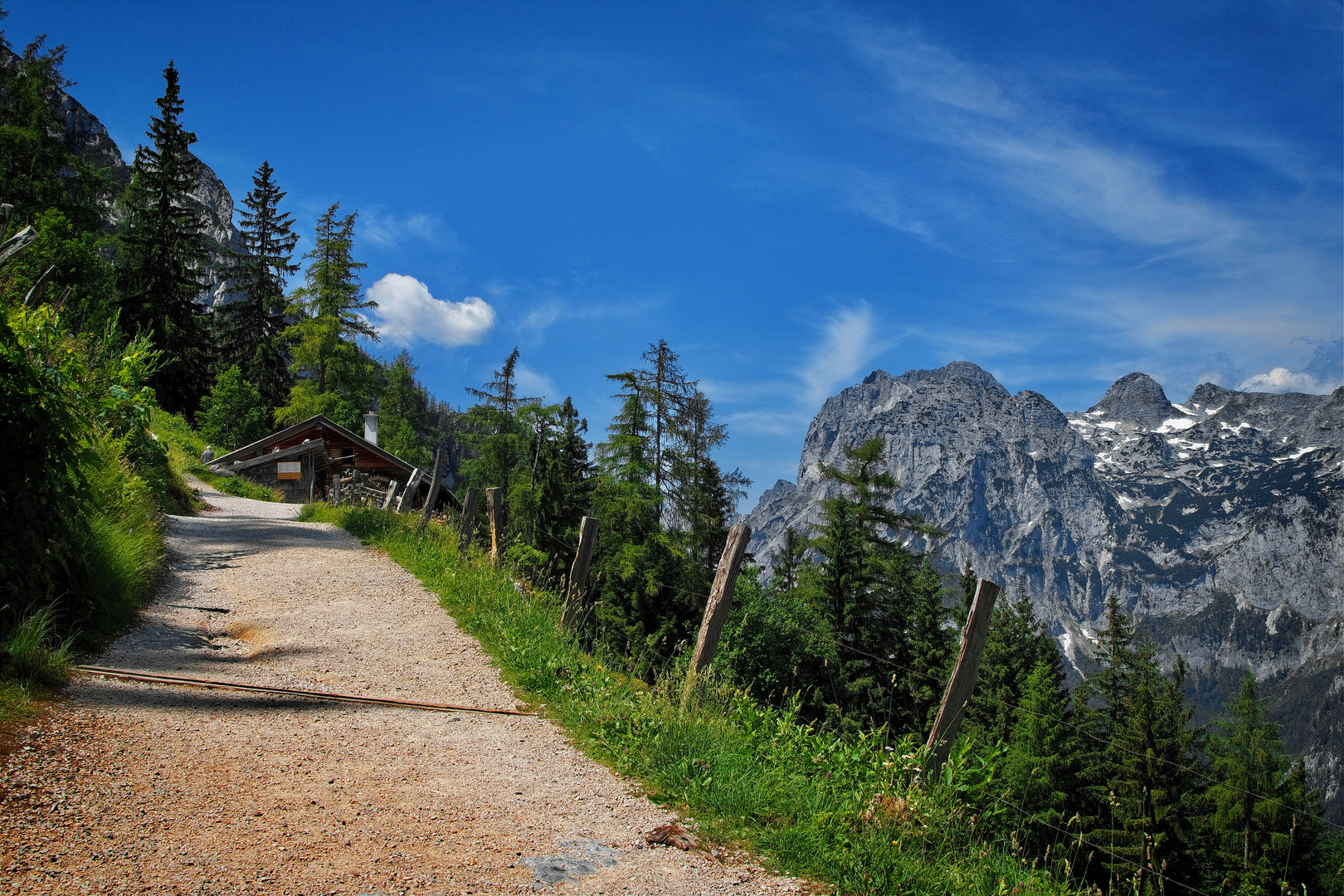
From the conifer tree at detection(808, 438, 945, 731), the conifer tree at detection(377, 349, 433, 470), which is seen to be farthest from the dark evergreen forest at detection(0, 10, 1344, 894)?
the conifer tree at detection(377, 349, 433, 470)

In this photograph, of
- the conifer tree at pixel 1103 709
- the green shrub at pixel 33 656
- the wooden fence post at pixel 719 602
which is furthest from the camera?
the conifer tree at pixel 1103 709

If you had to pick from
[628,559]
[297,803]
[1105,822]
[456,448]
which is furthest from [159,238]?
[1105,822]

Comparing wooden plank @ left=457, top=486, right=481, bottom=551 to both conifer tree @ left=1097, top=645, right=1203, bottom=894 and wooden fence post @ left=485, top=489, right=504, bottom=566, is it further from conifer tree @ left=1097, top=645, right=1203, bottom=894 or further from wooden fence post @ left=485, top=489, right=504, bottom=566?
conifer tree @ left=1097, top=645, right=1203, bottom=894

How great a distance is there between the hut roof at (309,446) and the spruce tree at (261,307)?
17.3 meters

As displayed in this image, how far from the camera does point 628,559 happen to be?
27562 mm

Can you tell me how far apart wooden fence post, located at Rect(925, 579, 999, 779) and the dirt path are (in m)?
1.97

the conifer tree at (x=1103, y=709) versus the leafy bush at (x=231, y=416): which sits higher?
the leafy bush at (x=231, y=416)

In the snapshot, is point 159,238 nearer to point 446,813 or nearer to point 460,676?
point 460,676

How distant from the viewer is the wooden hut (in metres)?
33.7

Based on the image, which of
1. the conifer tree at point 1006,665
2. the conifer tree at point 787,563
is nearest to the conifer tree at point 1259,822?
the conifer tree at point 1006,665

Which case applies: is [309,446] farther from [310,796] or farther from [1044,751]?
[1044,751]

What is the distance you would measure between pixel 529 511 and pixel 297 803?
37627 millimetres

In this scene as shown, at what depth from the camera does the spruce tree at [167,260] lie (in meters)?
43.3

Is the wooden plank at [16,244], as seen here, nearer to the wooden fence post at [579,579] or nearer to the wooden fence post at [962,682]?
the wooden fence post at [579,579]
